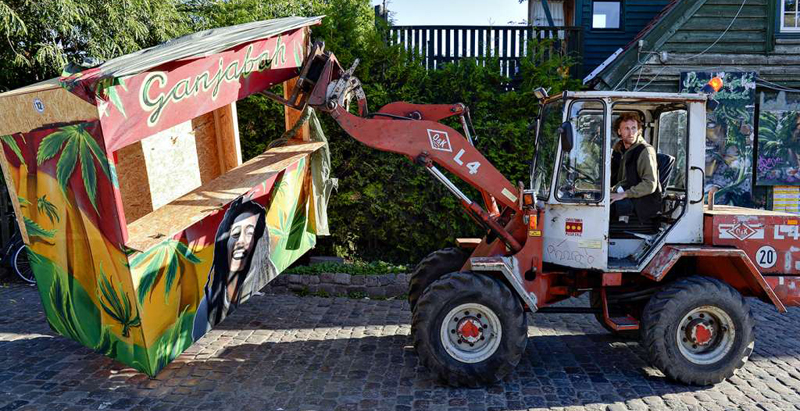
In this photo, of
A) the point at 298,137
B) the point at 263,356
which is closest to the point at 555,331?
the point at 263,356

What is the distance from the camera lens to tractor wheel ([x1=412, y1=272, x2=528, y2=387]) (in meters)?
4.91

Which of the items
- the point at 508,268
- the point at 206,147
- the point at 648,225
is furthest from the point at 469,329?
the point at 206,147

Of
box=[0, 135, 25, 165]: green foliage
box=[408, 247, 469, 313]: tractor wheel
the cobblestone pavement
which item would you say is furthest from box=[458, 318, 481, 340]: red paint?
box=[0, 135, 25, 165]: green foliage

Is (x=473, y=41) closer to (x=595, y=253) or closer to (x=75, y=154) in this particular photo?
(x=595, y=253)

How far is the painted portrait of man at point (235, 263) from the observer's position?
520cm

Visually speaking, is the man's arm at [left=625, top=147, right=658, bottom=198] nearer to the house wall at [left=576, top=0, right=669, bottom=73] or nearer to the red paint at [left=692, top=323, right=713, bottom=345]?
the red paint at [left=692, top=323, right=713, bottom=345]

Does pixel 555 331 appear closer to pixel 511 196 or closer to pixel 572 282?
pixel 572 282

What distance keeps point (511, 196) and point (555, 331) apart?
6.76 feet

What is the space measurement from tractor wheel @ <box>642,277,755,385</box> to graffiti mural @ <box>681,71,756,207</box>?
632cm

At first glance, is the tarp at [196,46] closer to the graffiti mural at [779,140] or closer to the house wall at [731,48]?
the house wall at [731,48]

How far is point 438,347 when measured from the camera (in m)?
4.93

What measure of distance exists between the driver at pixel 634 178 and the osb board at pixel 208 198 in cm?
322

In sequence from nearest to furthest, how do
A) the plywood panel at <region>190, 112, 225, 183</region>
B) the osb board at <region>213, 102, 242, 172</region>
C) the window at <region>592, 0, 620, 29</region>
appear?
1. the plywood panel at <region>190, 112, 225, 183</region>
2. the osb board at <region>213, 102, 242, 172</region>
3. the window at <region>592, 0, 620, 29</region>

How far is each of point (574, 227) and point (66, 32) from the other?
7494 millimetres
